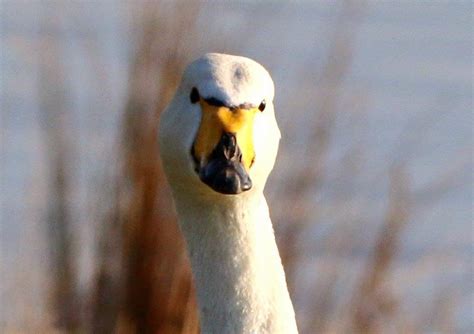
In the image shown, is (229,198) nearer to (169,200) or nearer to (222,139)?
(222,139)

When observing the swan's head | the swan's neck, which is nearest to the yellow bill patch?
the swan's head

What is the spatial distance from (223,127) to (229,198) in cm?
15

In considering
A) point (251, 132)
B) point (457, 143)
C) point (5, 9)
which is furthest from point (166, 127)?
point (5, 9)

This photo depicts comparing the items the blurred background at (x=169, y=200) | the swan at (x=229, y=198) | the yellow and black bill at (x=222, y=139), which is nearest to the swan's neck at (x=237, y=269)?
the swan at (x=229, y=198)

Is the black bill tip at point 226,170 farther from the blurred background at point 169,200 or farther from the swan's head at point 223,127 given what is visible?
A: the blurred background at point 169,200

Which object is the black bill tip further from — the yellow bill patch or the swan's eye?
the swan's eye

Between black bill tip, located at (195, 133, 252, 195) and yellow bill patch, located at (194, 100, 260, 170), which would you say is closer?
black bill tip, located at (195, 133, 252, 195)

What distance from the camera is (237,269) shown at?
4098mm

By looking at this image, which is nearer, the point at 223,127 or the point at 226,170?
the point at 226,170

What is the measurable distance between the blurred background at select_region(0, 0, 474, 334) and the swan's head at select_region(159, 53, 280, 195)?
1789 mm

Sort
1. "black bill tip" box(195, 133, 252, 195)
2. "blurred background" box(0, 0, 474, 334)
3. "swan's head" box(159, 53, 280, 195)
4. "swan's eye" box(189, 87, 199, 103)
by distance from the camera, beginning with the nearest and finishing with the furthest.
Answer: "black bill tip" box(195, 133, 252, 195), "swan's head" box(159, 53, 280, 195), "swan's eye" box(189, 87, 199, 103), "blurred background" box(0, 0, 474, 334)

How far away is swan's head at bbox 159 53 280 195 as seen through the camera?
13.1 feet

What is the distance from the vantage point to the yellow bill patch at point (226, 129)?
4.00m

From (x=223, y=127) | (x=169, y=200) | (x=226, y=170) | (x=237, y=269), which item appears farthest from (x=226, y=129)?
(x=169, y=200)
